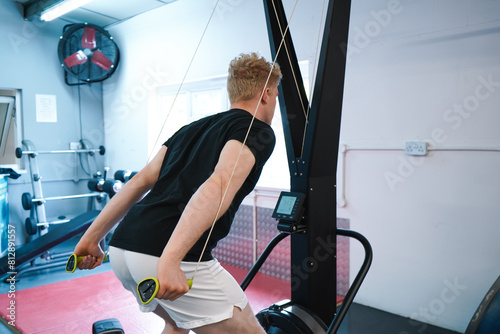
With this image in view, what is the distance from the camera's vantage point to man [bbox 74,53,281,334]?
4.52 ft

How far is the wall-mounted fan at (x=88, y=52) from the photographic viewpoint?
5559 mm

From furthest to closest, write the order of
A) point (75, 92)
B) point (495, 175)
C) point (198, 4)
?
point (75, 92) → point (198, 4) → point (495, 175)

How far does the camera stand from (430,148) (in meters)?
2.94

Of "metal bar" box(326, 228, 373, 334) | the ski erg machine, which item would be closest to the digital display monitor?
the ski erg machine

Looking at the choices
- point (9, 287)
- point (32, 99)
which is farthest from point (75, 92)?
point (9, 287)

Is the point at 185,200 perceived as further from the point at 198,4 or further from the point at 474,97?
the point at 198,4

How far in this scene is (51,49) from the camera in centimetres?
588

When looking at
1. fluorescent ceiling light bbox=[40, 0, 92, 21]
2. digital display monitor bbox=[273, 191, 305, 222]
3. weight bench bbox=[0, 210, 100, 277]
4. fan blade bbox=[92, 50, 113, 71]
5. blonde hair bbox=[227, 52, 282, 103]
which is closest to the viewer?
blonde hair bbox=[227, 52, 282, 103]

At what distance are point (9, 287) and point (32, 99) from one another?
9.13 ft

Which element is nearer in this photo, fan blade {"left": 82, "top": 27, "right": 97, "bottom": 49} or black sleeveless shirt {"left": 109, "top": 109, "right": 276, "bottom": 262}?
black sleeveless shirt {"left": 109, "top": 109, "right": 276, "bottom": 262}

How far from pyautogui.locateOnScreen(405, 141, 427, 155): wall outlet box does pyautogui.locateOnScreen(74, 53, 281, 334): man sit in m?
1.68

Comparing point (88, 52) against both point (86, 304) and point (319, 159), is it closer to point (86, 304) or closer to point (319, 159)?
point (86, 304)

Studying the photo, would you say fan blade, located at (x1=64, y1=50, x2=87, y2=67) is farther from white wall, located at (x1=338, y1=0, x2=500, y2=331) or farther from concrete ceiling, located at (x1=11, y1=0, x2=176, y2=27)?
white wall, located at (x1=338, y1=0, x2=500, y2=331)

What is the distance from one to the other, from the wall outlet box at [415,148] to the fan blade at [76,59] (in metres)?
4.44
